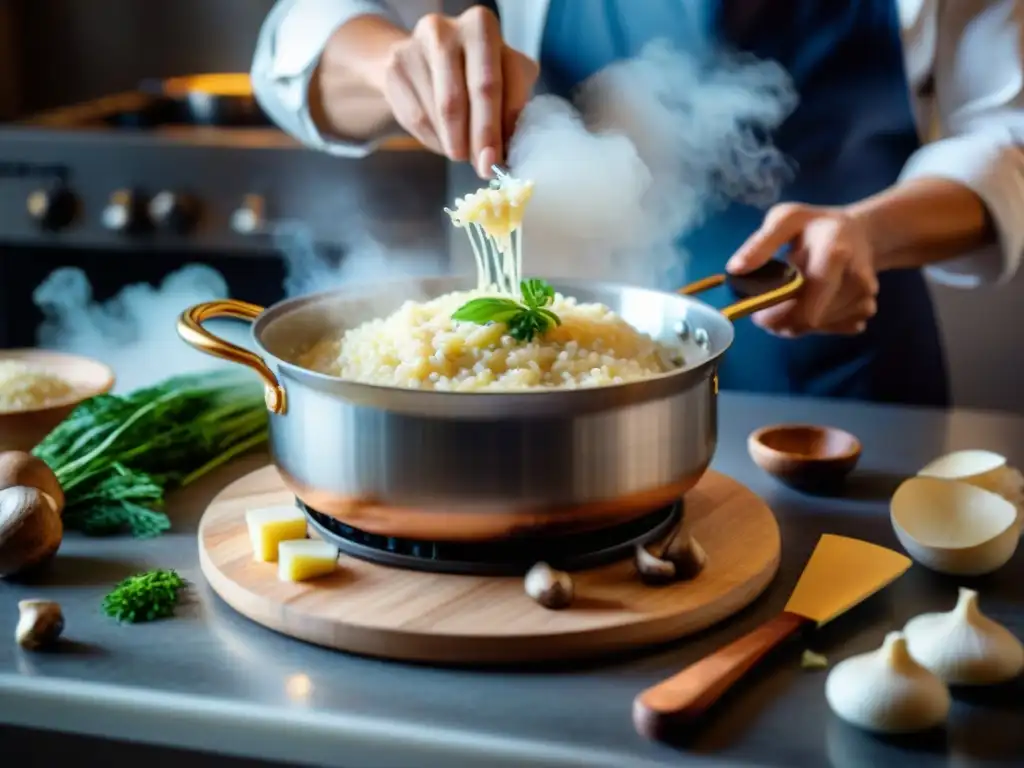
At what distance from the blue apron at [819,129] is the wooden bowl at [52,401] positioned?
1.00 metres

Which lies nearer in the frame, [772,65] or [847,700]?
[847,700]

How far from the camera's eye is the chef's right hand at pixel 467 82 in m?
1.46

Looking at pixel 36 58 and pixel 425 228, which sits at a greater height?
pixel 36 58

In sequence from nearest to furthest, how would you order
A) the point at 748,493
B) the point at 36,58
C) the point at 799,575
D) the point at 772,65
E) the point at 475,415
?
the point at 475,415 → the point at 799,575 → the point at 748,493 → the point at 772,65 → the point at 36,58

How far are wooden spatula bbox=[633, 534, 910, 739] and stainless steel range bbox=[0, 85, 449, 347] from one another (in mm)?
1842

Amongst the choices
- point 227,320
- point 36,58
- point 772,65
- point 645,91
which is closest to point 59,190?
point 227,320

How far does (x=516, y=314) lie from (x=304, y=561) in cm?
33

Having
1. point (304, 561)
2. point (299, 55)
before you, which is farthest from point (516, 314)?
point (299, 55)

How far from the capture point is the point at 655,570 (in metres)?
1.14

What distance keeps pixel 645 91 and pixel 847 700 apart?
4.66 ft

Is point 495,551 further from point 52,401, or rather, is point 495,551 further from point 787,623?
point 52,401

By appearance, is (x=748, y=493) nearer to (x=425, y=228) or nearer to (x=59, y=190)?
(x=425, y=228)

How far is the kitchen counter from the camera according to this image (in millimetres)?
929

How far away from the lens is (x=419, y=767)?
3.11ft
